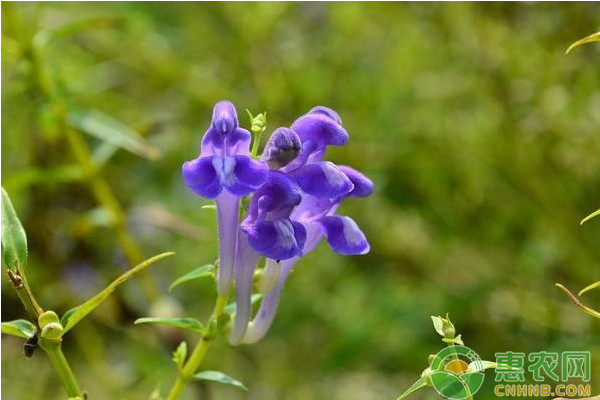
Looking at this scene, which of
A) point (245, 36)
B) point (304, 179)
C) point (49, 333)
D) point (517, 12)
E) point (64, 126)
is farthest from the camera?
point (245, 36)

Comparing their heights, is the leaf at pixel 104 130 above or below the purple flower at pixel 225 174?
above

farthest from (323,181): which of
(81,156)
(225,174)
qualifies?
(81,156)

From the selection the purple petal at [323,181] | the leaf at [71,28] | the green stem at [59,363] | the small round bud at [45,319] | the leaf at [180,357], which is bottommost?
the green stem at [59,363]

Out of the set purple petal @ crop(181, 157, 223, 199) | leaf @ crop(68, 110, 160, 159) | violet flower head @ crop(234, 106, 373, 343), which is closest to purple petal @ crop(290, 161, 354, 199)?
violet flower head @ crop(234, 106, 373, 343)

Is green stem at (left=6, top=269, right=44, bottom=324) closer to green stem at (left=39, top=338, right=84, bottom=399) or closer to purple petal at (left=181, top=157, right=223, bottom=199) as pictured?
green stem at (left=39, top=338, right=84, bottom=399)

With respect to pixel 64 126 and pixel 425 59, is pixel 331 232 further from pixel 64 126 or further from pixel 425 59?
pixel 425 59

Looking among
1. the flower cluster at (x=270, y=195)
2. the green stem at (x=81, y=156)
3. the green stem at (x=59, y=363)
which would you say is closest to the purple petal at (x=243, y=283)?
the flower cluster at (x=270, y=195)

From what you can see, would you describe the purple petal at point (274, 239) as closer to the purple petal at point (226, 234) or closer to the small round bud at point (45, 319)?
the purple petal at point (226, 234)

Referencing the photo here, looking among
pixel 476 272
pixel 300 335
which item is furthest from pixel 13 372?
pixel 476 272
